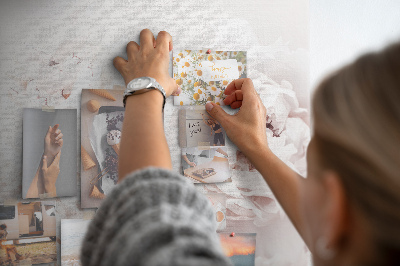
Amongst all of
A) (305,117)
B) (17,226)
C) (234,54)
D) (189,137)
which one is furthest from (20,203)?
(305,117)

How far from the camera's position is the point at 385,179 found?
0.97 feet

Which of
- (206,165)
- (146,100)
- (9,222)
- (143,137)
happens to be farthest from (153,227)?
(9,222)

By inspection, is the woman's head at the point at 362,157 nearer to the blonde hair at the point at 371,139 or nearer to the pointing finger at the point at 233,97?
the blonde hair at the point at 371,139

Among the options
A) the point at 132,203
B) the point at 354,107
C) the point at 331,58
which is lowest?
the point at 132,203

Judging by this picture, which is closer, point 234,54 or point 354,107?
point 354,107

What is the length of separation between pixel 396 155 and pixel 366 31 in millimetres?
626

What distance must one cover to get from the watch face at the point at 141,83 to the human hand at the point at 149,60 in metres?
0.05

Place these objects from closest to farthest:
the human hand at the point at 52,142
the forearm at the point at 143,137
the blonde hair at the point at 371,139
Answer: the blonde hair at the point at 371,139 → the forearm at the point at 143,137 → the human hand at the point at 52,142

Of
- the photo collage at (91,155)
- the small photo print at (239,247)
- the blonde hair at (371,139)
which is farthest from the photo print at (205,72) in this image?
the blonde hair at (371,139)

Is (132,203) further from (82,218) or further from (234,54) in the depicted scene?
(234,54)

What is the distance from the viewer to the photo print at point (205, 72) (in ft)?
2.57

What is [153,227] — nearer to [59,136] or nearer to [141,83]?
[141,83]

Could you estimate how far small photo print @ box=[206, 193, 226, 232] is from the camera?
79 centimetres

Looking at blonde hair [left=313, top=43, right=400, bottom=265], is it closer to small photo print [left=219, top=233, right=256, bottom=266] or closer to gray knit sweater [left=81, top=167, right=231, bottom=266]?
gray knit sweater [left=81, top=167, right=231, bottom=266]
